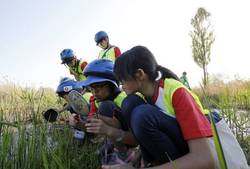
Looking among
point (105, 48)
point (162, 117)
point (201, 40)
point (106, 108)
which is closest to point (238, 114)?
point (106, 108)

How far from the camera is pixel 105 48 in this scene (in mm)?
5215

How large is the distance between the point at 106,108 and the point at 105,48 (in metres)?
3.36

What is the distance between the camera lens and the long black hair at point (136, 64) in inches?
60.1

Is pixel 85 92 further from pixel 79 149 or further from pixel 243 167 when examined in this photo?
pixel 243 167

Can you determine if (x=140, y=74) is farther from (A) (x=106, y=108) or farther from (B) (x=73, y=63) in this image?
(B) (x=73, y=63)

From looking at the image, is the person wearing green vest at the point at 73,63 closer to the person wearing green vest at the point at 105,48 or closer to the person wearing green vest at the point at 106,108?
the person wearing green vest at the point at 105,48

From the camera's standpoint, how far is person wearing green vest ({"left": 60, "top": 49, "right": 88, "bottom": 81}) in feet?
14.1

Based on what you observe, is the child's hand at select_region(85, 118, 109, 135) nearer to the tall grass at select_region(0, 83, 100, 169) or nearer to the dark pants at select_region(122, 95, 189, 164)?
the tall grass at select_region(0, 83, 100, 169)

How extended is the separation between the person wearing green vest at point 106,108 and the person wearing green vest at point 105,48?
2668 millimetres

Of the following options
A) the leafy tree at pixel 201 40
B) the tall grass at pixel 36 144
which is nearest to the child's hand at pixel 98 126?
the tall grass at pixel 36 144

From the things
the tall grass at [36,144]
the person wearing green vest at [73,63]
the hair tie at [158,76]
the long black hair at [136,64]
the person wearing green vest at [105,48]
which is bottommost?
the tall grass at [36,144]

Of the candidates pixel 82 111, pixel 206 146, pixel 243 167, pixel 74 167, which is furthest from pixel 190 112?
pixel 74 167

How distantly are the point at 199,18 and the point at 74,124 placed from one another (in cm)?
2212

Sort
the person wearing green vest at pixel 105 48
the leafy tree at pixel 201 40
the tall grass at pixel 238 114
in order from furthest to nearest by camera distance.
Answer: the leafy tree at pixel 201 40 < the person wearing green vest at pixel 105 48 < the tall grass at pixel 238 114
